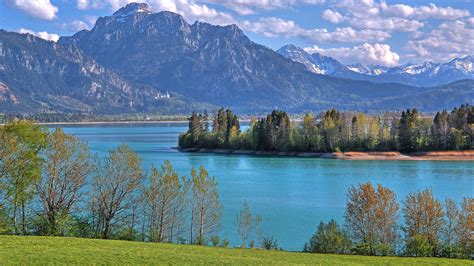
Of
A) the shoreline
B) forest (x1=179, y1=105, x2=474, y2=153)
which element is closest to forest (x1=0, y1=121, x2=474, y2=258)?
the shoreline

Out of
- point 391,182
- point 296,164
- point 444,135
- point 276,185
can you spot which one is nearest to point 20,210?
point 276,185

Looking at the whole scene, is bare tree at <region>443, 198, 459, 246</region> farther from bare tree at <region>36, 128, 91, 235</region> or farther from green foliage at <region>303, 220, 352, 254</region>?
bare tree at <region>36, 128, 91, 235</region>

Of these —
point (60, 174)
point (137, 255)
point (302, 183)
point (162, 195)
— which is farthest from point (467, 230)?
point (302, 183)

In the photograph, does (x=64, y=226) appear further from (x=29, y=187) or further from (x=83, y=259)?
(x=83, y=259)

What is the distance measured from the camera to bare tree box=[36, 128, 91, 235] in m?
37.0

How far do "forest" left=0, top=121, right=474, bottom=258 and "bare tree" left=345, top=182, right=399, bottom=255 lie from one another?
0.07 meters

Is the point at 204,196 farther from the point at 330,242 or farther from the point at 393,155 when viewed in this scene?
the point at 393,155

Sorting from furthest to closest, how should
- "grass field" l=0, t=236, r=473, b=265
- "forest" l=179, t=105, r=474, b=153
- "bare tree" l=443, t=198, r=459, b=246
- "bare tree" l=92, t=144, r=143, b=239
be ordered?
"forest" l=179, t=105, r=474, b=153
"bare tree" l=92, t=144, r=143, b=239
"bare tree" l=443, t=198, r=459, b=246
"grass field" l=0, t=236, r=473, b=265

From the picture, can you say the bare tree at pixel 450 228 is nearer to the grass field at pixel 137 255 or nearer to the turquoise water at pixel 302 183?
the grass field at pixel 137 255

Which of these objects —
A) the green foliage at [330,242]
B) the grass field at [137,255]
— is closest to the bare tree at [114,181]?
the grass field at [137,255]

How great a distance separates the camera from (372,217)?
117 feet

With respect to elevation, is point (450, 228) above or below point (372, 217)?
below

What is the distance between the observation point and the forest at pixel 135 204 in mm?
34031

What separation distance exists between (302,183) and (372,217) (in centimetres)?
4289
